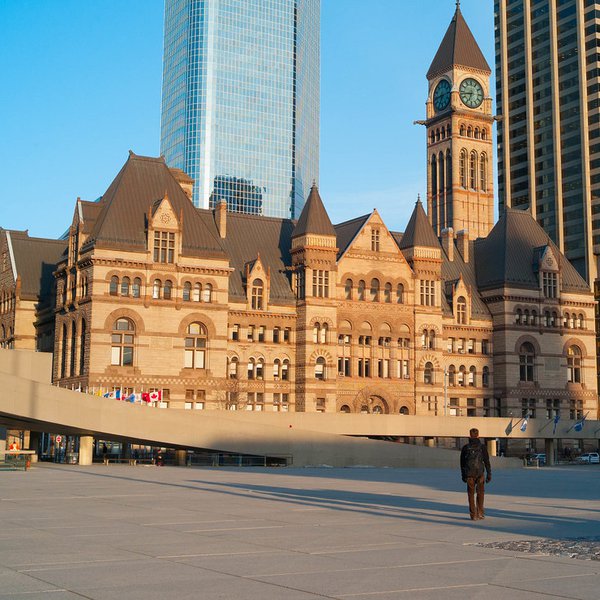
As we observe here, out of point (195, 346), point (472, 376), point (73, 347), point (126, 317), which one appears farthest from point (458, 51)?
point (73, 347)

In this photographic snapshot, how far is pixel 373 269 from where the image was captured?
284ft

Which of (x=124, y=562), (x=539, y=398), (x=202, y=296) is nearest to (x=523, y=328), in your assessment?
(x=539, y=398)

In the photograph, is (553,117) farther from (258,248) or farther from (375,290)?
(258,248)

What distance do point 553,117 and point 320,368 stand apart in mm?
85559

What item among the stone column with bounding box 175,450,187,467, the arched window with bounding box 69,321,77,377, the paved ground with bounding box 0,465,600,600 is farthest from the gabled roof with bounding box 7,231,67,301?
the paved ground with bounding box 0,465,600,600

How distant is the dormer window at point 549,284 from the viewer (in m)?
96.3

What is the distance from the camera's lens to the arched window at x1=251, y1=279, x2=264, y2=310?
83438 mm

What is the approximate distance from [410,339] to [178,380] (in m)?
23.6

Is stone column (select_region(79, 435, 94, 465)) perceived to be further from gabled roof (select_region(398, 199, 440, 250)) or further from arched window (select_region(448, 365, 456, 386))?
arched window (select_region(448, 365, 456, 386))

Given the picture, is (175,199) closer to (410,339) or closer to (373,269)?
(373,269)

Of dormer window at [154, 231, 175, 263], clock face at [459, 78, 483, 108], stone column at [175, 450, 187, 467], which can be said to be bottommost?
stone column at [175, 450, 187, 467]

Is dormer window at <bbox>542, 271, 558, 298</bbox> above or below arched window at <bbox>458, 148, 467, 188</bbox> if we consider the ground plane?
below

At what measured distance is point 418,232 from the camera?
9012 centimetres

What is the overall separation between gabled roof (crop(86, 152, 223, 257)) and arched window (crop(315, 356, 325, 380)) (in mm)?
13125
